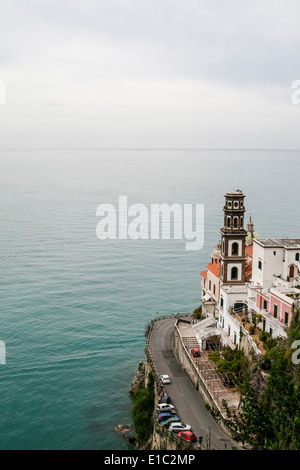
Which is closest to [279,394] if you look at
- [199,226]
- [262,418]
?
[262,418]

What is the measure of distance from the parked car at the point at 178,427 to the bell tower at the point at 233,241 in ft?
58.5

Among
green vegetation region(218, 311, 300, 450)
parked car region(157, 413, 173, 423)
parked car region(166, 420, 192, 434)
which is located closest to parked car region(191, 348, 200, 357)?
parked car region(157, 413, 173, 423)

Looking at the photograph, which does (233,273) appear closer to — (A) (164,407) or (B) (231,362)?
(B) (231,362)

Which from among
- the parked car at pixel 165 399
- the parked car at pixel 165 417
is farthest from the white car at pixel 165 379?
the parked car at pixel 165 417

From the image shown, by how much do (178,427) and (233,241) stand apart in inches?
802

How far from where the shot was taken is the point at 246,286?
4862cm

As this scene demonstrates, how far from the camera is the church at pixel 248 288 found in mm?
41719

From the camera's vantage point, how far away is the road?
35219 mm

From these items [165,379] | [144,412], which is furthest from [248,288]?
[144,412]

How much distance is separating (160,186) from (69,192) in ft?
125

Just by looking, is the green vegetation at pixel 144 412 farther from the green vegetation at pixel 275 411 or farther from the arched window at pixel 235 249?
the arched window at pixel 235 249

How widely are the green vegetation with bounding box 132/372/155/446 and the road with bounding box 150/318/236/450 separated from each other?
196cm
